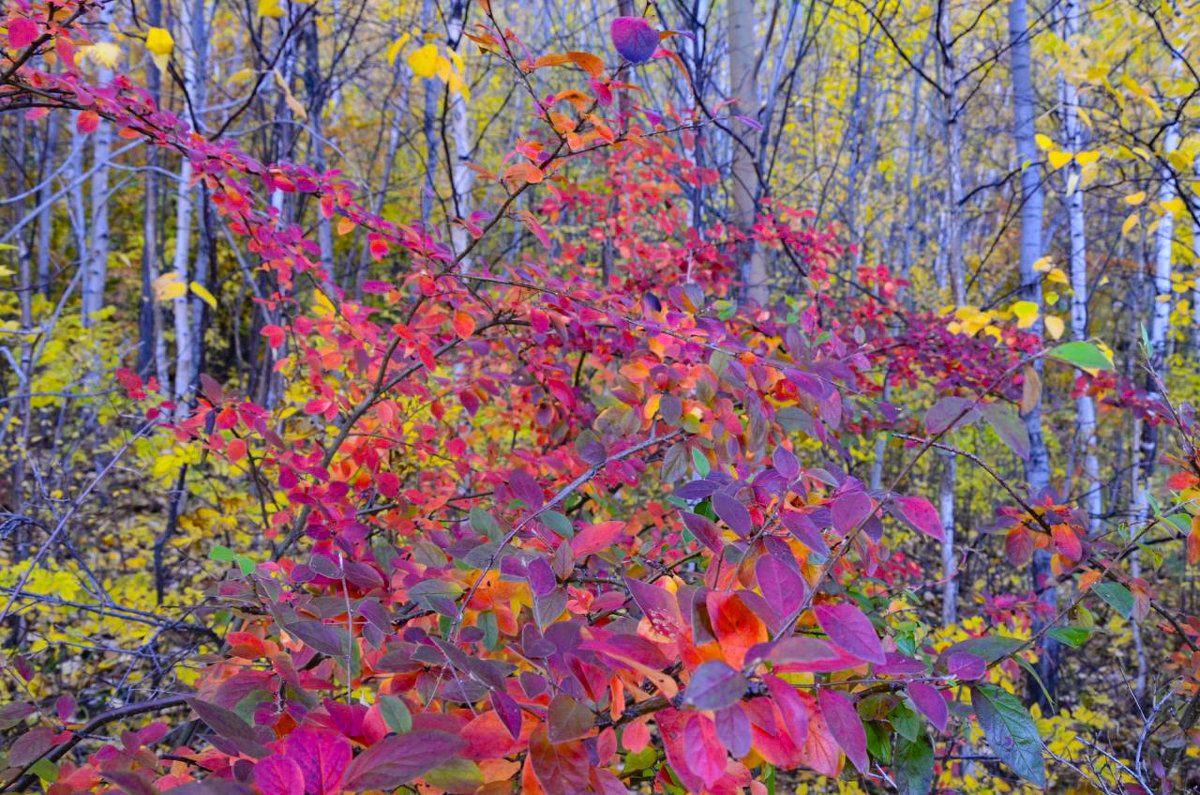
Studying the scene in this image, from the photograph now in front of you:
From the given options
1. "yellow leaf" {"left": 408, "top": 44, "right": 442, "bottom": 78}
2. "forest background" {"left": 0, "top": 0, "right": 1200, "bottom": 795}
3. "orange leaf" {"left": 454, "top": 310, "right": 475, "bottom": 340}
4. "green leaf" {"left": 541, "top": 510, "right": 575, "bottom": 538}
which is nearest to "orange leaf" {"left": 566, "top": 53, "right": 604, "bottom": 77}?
"forest background" {"left": 0, "top": 0, "right": 1200, "bottom": 795}

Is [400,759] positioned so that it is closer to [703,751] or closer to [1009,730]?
[703,751]

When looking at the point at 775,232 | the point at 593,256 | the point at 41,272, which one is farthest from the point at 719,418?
the point at 593,256

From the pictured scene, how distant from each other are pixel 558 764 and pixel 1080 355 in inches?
24.5

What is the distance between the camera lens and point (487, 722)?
0.66 m

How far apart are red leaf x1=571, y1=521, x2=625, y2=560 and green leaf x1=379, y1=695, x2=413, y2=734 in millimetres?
315

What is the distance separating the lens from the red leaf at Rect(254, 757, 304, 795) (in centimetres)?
52

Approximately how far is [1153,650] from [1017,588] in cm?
89

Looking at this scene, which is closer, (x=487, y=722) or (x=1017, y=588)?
(x=487, y=722)

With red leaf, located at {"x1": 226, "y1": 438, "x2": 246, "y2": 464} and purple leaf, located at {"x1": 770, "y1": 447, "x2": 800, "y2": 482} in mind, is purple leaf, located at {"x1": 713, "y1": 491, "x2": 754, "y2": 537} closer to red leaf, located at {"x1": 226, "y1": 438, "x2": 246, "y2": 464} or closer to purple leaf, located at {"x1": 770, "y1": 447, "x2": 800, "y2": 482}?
purple leaf, located at {"x1": 770, "y1": 447, "x2": 800, "y2": 482}

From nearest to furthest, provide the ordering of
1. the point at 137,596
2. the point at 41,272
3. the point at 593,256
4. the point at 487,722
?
the point at 487,722 < the point at 137,596 < the point at 41,272 < the point at 593,256

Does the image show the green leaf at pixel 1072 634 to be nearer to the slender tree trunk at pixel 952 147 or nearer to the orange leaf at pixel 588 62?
the orange leaf at pixel 588 62

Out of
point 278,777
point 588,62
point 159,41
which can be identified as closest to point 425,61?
point 588,62

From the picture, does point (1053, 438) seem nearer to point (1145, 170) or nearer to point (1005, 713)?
point (1145, 170)

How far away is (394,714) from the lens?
1.93ft
